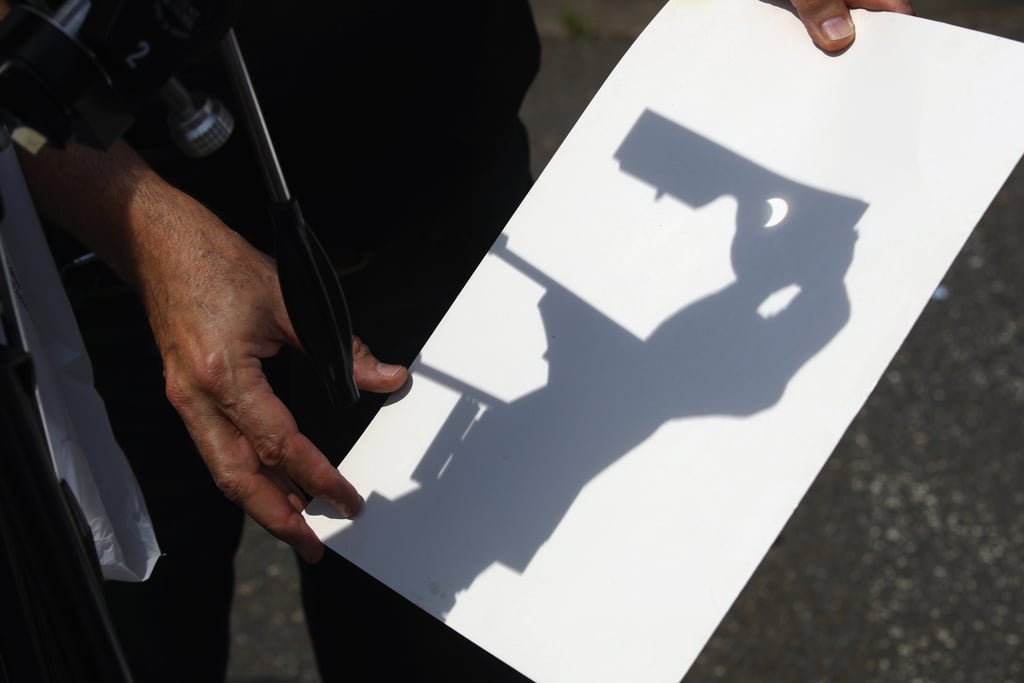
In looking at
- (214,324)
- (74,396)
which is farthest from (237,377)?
(74,396)

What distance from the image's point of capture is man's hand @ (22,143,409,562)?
855 mm

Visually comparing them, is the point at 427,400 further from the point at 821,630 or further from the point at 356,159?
the point at 821,630

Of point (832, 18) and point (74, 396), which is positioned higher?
point (832, 18)

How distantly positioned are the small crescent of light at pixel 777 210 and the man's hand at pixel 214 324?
35cm

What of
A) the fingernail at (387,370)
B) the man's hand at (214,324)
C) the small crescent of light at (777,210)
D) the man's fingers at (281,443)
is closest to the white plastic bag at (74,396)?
the man's hand at (214,324)

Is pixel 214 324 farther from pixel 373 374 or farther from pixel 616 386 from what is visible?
pixel 616 386

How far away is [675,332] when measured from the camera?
0.87m

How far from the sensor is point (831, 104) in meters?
0.88

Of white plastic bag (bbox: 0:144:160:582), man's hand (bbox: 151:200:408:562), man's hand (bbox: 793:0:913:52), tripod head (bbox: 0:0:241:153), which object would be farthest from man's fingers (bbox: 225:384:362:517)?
man's hand (bbox: 793:0:913:52)

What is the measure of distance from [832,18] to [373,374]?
498 mm

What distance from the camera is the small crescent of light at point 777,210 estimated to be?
86 cm

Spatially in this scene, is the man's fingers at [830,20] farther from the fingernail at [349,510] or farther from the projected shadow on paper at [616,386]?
the fingernail at [349,510]

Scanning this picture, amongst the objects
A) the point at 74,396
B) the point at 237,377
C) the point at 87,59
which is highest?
the point at 87,59

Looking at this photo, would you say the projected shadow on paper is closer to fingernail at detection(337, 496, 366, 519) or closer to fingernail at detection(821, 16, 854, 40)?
fingernail at detection(337, 496, 366, 519)
